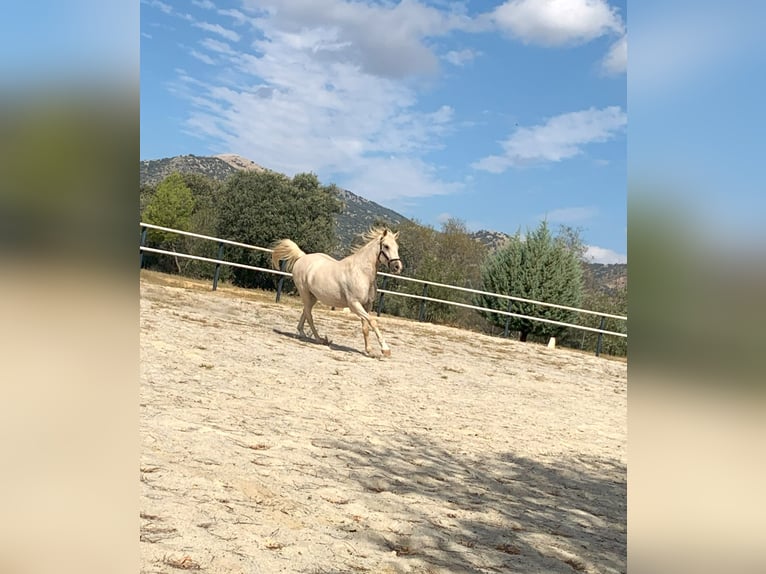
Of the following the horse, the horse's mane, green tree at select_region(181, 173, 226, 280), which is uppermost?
green tree at select_region(181, 173, 226, 280)

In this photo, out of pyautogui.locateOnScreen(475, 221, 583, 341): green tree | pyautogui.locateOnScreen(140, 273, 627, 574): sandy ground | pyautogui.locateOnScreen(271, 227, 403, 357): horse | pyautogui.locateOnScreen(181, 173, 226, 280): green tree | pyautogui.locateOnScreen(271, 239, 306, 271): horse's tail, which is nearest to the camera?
pyautogui.locateOnScreen(140, 273, 627, 574): sandy ground

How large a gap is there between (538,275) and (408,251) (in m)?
18.5

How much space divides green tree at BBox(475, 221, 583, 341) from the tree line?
1.1 inches

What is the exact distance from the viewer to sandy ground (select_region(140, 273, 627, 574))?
2502mm

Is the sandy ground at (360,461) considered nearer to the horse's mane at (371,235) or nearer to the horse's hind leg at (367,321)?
the horse's hind leg at (367,321)

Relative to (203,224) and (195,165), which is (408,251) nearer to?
(203,224)

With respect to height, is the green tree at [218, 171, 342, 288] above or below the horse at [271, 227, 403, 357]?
above

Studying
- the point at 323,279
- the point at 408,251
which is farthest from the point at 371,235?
the point at 408,251

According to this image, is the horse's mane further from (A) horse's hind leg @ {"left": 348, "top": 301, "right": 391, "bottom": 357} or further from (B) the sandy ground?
(B) the sandy ground

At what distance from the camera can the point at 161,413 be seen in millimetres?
4105

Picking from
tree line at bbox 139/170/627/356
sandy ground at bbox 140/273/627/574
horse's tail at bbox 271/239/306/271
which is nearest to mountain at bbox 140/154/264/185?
tree line at bbox 139/170/627/356

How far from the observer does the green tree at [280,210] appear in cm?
3003
